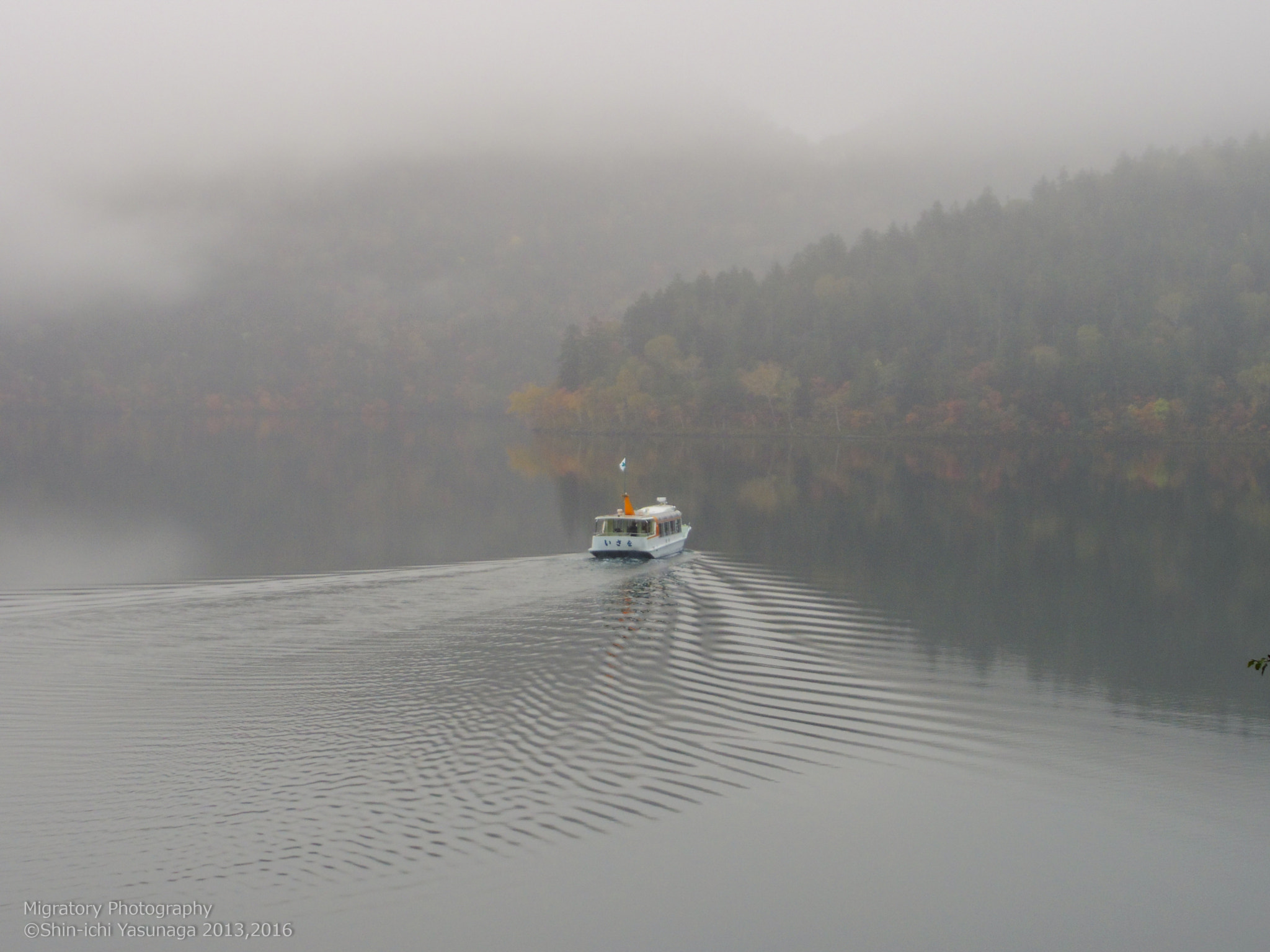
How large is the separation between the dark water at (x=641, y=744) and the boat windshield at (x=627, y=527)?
2.32m

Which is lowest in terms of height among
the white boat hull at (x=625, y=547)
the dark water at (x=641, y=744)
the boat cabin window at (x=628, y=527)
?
the dark water at (x=641, y=744)

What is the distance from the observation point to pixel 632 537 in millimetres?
52719

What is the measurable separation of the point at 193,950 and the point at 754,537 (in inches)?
1861

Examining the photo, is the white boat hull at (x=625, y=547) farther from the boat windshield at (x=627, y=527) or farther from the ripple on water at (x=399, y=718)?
the ripple on water at (x=399, y=718)

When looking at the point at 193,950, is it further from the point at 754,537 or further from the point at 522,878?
the point at 754,537

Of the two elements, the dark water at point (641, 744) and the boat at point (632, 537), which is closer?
the dark water at point (641, 744)

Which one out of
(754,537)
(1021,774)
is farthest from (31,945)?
(754,537)

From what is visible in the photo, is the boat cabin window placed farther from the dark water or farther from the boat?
the dark water

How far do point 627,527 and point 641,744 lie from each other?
28.0 m

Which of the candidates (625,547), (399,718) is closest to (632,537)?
(625,547)

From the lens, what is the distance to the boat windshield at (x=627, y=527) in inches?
2094

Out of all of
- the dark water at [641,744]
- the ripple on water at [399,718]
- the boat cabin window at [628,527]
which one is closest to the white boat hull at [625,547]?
the boat cabin window at [628,527]

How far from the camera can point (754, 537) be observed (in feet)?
204

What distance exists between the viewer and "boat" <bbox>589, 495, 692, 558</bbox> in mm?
52594
